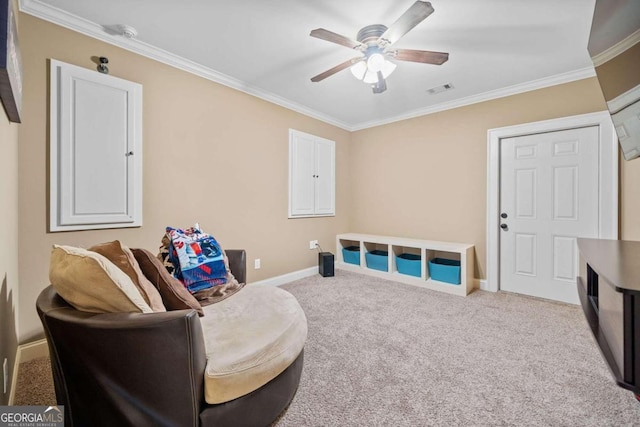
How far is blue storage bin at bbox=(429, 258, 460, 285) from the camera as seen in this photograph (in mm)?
3255

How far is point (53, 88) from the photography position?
1.91 meters

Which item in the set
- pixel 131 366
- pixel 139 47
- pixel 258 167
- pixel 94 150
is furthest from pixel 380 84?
pixel 131 366

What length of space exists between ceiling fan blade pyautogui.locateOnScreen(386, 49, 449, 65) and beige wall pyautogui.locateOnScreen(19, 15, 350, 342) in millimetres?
1808

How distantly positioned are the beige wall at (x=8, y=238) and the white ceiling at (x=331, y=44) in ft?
3.61

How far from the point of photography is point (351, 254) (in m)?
4.29

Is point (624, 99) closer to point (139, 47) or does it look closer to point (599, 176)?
point (599, 176)

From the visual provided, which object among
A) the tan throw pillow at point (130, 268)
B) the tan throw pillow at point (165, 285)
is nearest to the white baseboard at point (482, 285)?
the tan throw pillow at point (165, 285)

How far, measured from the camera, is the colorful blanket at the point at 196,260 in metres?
1.82

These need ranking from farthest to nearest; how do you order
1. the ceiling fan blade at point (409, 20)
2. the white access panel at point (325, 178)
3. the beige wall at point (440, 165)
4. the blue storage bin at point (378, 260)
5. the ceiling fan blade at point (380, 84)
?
the white access panel at point (325, 178) → the blue storage bin at point (378, 260) → the beige wall at point (440, 165) → the ceiling fan blade at point (380, 84) → the ceiling fan blade at point (409, 20)

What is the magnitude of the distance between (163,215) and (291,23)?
196 centimetres

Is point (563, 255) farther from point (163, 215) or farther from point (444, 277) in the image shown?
point (163, 215)

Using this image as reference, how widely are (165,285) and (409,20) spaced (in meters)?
2.13

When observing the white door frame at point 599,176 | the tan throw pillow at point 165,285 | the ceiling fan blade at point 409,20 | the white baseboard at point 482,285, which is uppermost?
the ceiling fan blade at point 409,20

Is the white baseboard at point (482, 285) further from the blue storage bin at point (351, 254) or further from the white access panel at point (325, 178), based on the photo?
the white access panel at point (325, 178)
